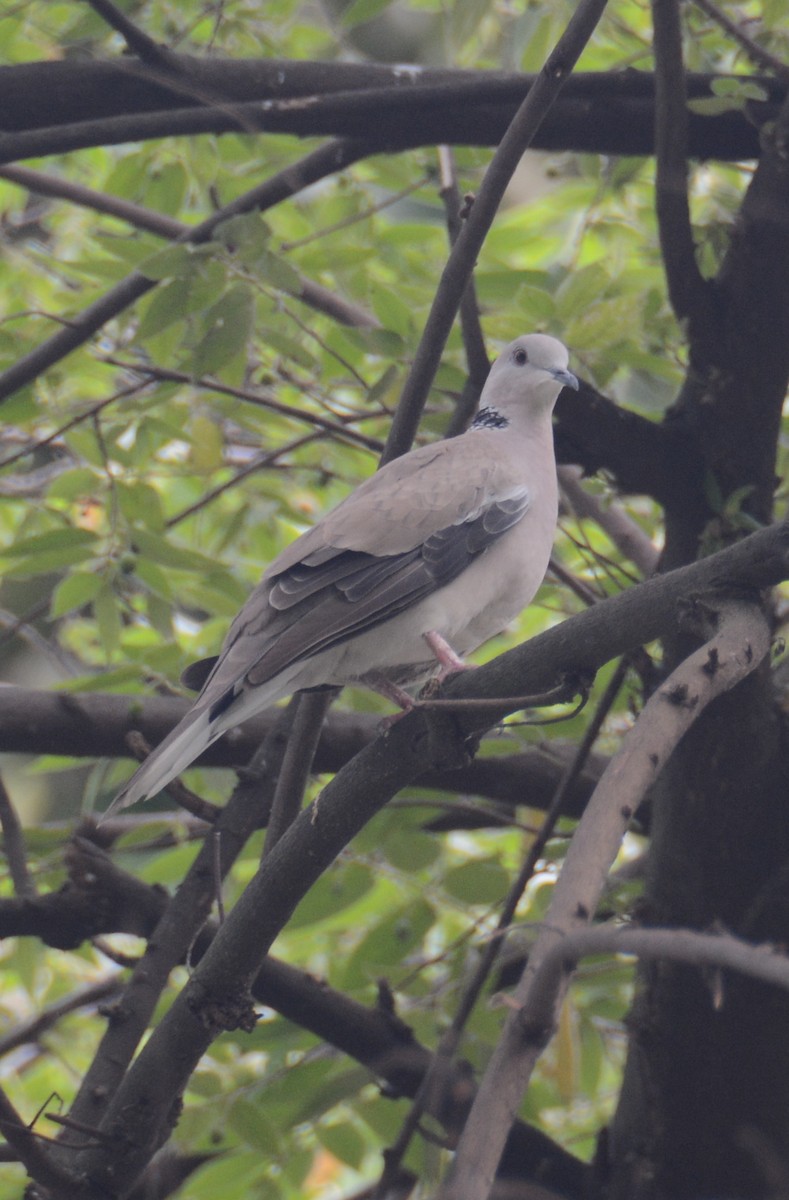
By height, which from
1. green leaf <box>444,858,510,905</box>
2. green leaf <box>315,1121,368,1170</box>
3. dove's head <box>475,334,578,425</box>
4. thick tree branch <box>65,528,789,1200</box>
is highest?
dove's head <box>475,334,578,425</box>

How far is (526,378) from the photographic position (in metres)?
3.91

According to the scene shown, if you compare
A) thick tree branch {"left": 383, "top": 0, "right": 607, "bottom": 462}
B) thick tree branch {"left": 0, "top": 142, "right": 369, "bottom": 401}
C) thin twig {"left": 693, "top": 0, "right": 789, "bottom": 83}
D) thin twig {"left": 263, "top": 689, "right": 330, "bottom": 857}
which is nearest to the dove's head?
thick tree branch {"left": 383, "top": 0, "right": 607, "bottom": 462}

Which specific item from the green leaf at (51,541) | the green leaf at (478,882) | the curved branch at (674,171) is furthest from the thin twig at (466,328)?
the green leaf at (478,882)

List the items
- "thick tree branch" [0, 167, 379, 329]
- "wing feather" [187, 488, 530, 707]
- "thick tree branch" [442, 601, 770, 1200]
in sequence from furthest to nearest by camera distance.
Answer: "thick tree branch" [0, 167, 379, 329]
"wing feather" [187, 488, 530, 707]
"thick tree branch" [442, 601, 770, 1200]

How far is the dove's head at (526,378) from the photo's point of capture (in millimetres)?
3713

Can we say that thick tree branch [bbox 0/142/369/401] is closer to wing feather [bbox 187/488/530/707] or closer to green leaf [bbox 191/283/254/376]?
green leaf [bbox 191/283/254/376]

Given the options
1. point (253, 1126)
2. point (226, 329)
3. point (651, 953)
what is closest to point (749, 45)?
point (226, 329)

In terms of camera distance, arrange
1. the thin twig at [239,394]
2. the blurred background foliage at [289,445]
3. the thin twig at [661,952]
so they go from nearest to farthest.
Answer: the thin twig at [661,952], the blurred background foliage at [289,445], the thin twig at [239,394]

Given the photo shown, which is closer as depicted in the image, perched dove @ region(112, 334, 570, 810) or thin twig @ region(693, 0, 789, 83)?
perched dove @ region(112, 334, 570, 810)

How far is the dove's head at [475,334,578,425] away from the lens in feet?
12.2

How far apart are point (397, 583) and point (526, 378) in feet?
3.23

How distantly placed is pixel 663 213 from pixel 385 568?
1294 mm

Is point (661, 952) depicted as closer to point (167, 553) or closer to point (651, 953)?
point (651, 953)

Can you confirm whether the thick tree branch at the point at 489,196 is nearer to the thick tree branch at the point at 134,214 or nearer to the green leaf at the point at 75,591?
the green leaf at the point at 75,591
